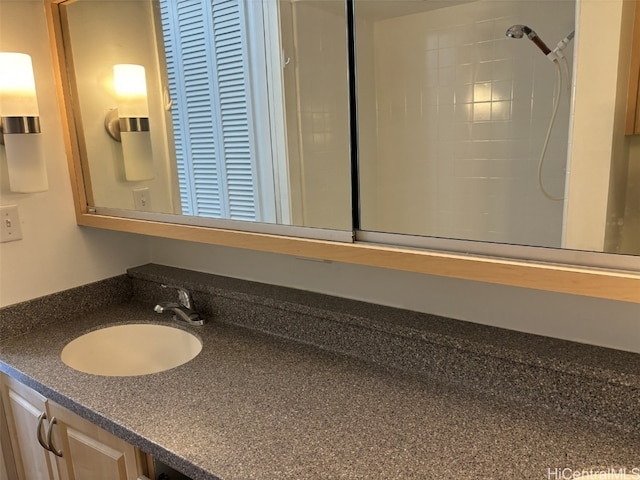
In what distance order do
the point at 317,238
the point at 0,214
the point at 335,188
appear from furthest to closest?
the point at 0,214 < the point at 335,188 < the point at 317,238

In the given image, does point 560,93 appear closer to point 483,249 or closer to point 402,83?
point 402,83

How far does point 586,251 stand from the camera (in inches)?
32.7

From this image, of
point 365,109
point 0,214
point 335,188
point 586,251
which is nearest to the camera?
point 586,251

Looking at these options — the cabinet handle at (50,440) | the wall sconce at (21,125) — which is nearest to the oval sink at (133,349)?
the cabinet handle at (50,440)

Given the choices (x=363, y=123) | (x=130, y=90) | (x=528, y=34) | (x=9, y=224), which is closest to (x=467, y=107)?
(x=528, y=34)

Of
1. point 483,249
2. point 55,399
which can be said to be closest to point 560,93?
point 483,249

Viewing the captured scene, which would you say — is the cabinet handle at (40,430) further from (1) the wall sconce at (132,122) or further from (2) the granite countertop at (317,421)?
(1) the wall sconce at (132,122)

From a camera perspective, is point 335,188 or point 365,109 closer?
point 335,188

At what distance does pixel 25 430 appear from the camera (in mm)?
1390

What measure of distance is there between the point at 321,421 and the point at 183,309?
76 centimetres

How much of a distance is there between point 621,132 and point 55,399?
1.53 meters

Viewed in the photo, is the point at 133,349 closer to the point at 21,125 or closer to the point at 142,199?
the point at 142,199

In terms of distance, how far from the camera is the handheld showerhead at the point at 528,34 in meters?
1.97

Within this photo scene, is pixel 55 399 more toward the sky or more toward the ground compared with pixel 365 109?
more toward the ground
